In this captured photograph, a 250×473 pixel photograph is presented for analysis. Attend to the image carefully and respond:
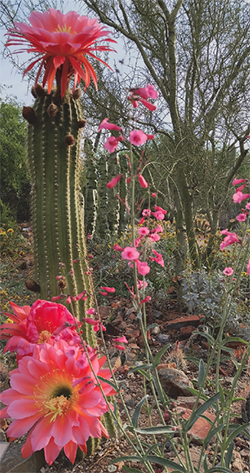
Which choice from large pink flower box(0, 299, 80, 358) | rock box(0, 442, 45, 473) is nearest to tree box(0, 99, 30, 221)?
rock box(0, 442, 45, 473)

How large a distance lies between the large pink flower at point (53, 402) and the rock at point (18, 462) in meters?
0.67

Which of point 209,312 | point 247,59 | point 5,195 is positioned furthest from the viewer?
point 5,195

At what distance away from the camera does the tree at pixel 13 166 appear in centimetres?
923

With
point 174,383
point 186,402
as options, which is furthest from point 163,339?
point 186,402

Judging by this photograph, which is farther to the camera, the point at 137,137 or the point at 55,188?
the point at 55,188

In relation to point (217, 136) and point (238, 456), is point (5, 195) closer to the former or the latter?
point (217, 136)

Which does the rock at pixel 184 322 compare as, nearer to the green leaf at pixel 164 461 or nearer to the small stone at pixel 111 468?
the small stone at pixel 111 468

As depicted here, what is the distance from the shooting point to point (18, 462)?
150 centimetres

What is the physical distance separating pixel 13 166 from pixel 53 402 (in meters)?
9.03

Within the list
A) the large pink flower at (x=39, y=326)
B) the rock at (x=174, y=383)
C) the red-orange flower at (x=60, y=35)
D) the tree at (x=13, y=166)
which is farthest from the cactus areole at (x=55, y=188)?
the tree at (x=13, y=166)

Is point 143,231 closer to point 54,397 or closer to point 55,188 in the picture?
point 54,397

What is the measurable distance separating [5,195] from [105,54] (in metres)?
5.12

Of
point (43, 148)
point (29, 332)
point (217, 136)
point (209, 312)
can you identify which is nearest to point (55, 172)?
point (43, 148)

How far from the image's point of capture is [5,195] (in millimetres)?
9375
